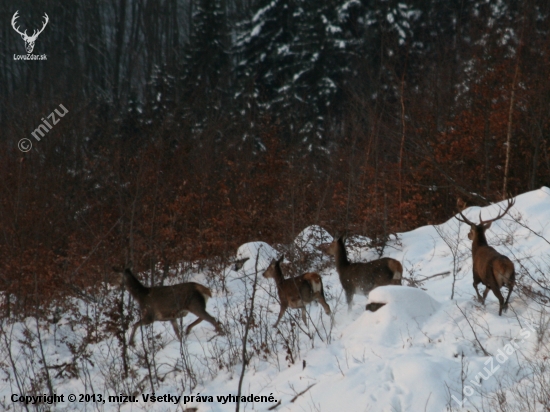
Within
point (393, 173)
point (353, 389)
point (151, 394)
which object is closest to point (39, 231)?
point (151, 394)

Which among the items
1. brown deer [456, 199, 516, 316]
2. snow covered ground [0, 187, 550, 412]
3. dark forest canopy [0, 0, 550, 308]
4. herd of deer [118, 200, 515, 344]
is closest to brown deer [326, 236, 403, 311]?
herd of deer [118, 200, 515, 344]

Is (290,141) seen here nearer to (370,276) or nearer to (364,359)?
(370,276)

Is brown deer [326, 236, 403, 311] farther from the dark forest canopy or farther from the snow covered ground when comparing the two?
the dark forest canopy

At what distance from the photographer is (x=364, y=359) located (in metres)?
6.72

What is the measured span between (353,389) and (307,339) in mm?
2305

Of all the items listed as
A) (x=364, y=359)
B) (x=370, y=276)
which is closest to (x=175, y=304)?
(x=370, y=276)

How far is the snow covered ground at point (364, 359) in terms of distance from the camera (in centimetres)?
580

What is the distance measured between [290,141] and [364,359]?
18341 mm

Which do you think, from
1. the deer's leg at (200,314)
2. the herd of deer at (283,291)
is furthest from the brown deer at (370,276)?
the deer's leg at (200,314)

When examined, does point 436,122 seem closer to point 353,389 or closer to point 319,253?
point 319,253

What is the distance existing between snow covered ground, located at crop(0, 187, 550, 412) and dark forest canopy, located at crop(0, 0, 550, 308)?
2126 mm

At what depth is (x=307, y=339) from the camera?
27.5 feet

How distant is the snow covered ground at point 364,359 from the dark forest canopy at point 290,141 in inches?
83.7

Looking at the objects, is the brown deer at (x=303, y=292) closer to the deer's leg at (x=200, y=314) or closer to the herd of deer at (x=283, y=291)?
the herd of deer at (x=283, y=291)
